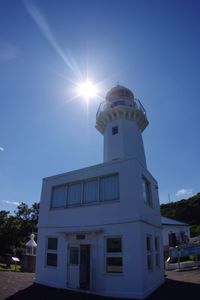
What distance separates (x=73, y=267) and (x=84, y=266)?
0.53 metres

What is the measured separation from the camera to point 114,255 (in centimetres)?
1034

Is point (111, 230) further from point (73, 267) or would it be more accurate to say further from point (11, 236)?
point (11, 236)

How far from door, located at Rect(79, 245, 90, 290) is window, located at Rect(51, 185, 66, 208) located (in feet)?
8.70

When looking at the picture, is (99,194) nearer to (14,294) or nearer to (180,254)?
(14,294)

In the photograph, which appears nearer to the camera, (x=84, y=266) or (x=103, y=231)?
(x=103, y=231)

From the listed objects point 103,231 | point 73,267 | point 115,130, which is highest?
point 115,130

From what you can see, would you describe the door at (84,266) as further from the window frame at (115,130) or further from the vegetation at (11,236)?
the vegetation at (11,236)

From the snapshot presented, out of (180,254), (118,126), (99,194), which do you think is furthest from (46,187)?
(180,254)

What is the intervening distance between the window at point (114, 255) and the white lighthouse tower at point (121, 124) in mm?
6440

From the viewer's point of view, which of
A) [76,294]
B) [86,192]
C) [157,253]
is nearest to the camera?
[76,294]

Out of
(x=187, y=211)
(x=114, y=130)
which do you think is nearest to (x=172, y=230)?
(x=187, y=211)

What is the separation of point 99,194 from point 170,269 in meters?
12.9

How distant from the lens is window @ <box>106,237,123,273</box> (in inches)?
400

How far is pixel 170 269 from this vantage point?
2020 centimetres
